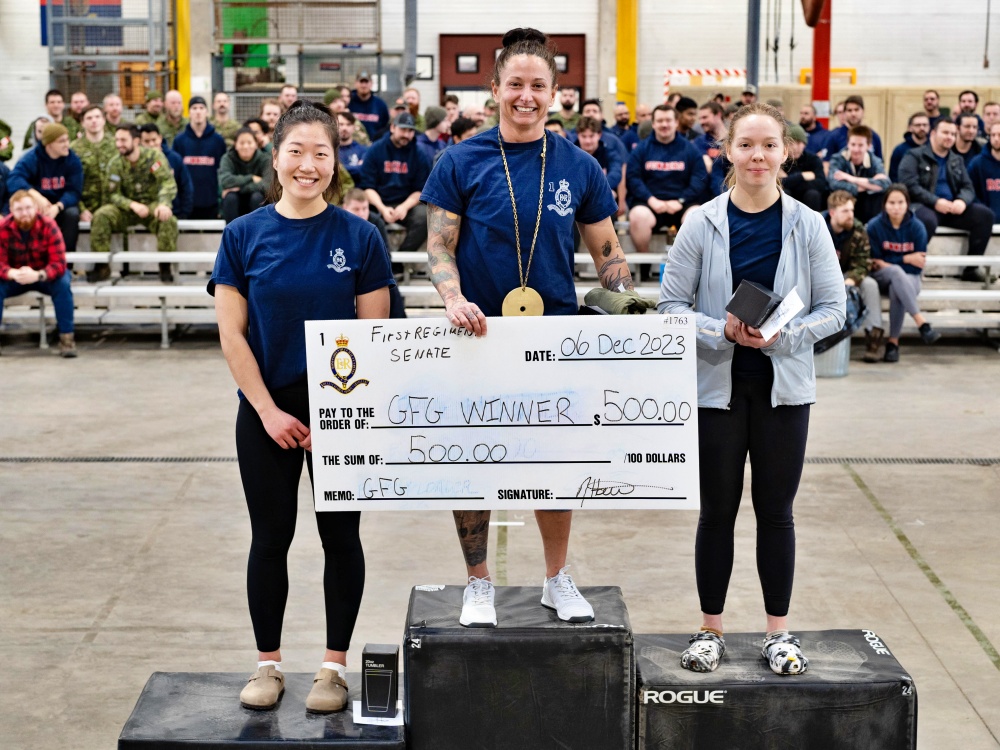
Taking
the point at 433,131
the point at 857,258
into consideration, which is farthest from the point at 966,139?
the point at 433,131

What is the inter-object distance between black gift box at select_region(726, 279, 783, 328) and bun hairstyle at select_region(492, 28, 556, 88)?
28.8 inches

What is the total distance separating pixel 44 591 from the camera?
467 centimetres

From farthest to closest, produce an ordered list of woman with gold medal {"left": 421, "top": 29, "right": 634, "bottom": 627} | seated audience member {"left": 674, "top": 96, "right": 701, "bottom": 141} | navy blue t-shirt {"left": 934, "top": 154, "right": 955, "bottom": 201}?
seated audience member {"left": 674, "top": 96, "right": 701, "bottom": 141}
navy blue t-shirt {"left": 934, "top": 154, "right": 955, "bottom": 201}
woman with gold medal {"left": 421, "top": 29, "right": 634, "bottom": 627}

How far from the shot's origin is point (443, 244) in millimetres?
3258

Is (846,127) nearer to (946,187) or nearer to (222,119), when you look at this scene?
(946,187)

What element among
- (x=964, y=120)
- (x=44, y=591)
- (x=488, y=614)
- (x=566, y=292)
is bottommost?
(x=44, y=591)

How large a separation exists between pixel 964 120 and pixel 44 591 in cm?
932

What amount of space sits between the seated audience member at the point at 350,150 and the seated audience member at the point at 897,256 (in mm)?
4101

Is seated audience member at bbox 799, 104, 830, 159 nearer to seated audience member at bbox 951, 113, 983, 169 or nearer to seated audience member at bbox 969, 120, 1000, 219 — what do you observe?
seated audience member at bbox 951, 113, 983, 169

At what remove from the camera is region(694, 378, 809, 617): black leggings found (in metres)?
3.11

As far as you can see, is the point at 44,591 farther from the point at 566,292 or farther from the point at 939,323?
the point at 939,323

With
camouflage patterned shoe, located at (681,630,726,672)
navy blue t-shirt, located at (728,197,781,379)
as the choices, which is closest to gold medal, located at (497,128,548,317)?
navy blue t-shirt, located at (728,197,781,379)

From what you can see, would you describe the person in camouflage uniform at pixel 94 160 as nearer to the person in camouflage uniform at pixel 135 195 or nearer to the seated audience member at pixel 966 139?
the person in camouflage uniform at pixel 135 195

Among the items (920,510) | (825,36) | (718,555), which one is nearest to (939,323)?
(920,510)
